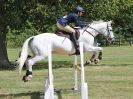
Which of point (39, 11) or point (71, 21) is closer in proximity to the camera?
point (71, 21)

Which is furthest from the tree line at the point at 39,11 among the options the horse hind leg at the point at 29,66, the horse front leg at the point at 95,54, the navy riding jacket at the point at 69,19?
the horse hind leg at the point at 29,66

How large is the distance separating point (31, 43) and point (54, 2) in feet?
38.9

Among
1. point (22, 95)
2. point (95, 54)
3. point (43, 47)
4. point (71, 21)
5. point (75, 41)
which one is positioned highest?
point (71, 21)

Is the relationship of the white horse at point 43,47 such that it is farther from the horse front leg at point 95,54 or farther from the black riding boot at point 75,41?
the black riding boot at point 75,41

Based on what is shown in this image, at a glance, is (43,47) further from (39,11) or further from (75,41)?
(39,11)

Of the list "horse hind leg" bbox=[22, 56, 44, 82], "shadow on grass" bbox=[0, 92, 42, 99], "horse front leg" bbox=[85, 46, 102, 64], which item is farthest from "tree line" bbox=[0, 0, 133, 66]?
"shadow on grass" bbox=[0, 92, 42, 99]

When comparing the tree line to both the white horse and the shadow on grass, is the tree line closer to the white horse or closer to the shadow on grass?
the white horse

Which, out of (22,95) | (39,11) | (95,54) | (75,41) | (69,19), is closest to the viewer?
(22,95)

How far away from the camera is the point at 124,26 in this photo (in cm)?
7725

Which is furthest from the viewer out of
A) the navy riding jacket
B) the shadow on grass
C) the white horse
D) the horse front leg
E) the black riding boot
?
the horse front leg

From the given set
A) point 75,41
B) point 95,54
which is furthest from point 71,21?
point 95,54

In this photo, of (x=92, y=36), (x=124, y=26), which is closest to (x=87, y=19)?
(x=92, y=36)

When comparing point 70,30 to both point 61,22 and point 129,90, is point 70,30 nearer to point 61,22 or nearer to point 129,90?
point 61,22

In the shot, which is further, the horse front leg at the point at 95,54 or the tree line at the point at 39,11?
the tree line at the point at 39,11
